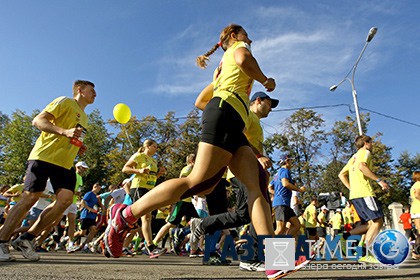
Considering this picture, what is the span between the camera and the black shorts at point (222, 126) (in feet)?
9.16

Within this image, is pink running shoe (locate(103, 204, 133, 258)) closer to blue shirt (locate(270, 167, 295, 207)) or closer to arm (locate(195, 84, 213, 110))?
arm (locate(195, 84, 213, 110))

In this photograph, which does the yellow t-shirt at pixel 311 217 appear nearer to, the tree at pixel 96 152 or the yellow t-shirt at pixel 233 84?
the yellow t-shirt at pixel 233 84

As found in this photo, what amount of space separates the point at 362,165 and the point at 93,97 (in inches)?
167

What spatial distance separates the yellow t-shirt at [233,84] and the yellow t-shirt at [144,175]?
431 centimetres

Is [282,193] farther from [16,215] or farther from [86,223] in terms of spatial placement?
[86,223]

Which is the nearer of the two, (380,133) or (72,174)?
(72,174)

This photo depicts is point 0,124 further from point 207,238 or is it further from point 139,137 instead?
point 207,238

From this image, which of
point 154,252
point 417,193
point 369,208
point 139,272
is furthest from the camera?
point 417,193

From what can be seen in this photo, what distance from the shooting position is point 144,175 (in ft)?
23.8

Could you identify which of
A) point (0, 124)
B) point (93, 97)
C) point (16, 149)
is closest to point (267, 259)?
point (93, 97)

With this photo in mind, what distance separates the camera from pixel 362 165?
5934 mm

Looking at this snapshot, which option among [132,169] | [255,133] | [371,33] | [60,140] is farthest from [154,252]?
[371,33]

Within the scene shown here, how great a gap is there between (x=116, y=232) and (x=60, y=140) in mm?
2015

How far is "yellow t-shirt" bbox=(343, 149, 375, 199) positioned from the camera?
5.91 meters
